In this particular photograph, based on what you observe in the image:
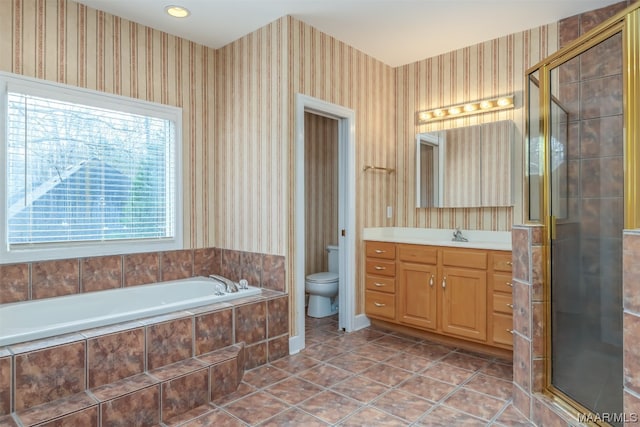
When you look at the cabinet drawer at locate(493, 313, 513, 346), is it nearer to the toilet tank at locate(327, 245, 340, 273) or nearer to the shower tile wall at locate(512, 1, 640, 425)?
the shower tile wall at locate(512, 1, 640, 425)

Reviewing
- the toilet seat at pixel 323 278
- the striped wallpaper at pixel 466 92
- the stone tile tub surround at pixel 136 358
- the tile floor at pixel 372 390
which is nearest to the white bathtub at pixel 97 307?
the stone tile tub surround at pixel 136 358

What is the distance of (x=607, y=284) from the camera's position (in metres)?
1.82

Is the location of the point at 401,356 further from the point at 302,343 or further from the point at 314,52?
the point at 314,52

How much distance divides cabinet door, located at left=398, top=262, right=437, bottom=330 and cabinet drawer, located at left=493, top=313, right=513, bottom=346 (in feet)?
1.58

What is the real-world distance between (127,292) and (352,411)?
1984mm

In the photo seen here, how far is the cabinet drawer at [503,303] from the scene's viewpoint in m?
2.82

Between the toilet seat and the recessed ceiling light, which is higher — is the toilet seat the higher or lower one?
the lower one

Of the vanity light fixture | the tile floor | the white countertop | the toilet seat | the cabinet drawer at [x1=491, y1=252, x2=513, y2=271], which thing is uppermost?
the vanity light fixture

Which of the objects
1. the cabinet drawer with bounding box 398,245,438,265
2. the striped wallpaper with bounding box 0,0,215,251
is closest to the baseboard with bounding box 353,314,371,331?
the cabinet drawer with bounding box 398,245,438,265

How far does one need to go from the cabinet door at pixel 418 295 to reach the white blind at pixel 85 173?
83.4 inches

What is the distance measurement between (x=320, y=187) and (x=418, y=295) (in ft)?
6.36

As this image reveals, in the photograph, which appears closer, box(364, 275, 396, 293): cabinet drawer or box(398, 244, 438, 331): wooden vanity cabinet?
box(398, 244, 438, 331): wooden vanity cabinet

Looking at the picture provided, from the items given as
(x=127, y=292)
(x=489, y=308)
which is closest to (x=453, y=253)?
(x=489, y=308)

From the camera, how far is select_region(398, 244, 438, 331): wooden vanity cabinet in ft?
10.6
